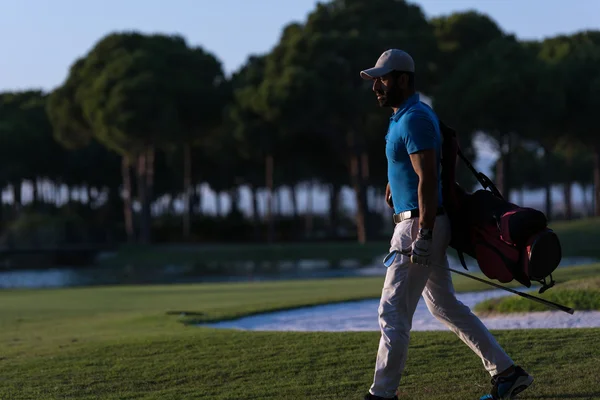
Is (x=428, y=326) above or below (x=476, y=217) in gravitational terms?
below

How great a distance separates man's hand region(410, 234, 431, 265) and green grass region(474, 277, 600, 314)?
5073 millimetres

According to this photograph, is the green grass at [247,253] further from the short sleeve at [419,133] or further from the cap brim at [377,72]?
the short sleeve at [419,133]

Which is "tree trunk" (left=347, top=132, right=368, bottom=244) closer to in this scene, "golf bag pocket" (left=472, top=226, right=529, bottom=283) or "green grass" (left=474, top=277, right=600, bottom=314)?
"green grass" (left=474, top=277, right=600, bottom=314)

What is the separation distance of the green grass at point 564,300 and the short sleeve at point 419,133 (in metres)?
5.22

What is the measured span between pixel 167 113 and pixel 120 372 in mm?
45040

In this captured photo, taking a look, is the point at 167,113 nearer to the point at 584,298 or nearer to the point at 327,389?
the point at 584,298

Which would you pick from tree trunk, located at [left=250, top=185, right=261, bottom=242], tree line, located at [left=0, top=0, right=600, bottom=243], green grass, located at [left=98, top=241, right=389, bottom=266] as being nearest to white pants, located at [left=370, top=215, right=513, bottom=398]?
green grass, located at [left=98, top=241, right=389, bottom=266]

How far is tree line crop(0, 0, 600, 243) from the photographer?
49.4m

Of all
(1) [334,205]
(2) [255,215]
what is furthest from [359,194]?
(1) [334,205]

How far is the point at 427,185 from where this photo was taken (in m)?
5.93

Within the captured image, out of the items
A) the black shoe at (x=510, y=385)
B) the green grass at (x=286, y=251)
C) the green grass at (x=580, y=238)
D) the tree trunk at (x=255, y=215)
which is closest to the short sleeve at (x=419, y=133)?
the black shoe at (x=510, y=385)

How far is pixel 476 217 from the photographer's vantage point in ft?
20.1

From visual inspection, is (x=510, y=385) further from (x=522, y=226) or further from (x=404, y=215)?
(x=404, y=215)

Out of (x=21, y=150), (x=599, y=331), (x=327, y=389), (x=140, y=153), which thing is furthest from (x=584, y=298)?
(x=21, y=150)
